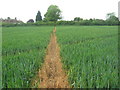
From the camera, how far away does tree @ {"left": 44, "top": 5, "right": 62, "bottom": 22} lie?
5176 centimetres

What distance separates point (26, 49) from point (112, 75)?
16.8 ft

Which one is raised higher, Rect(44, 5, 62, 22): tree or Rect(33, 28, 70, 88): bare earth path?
Rect(44, 5, 62, 22): tree

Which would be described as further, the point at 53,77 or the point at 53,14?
the point at 53,14

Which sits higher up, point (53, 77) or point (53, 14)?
point (53, 14)

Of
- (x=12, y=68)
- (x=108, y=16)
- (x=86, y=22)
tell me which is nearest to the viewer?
(x=12, y=68)

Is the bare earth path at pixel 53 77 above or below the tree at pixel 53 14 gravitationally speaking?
below

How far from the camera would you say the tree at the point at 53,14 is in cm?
5176

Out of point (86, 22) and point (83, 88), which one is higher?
point (86, 22)

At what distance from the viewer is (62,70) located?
14.2ft

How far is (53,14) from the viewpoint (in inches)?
2040

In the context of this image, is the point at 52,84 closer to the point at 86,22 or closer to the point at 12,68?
the point at 12,68

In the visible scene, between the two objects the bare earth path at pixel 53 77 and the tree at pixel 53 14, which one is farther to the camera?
the tree at pixel 53 14

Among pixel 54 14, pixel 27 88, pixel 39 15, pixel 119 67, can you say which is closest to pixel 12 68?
pixel 27 88

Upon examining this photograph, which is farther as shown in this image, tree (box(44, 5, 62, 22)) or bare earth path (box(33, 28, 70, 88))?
tree (box(44, 5, 62, 22))
